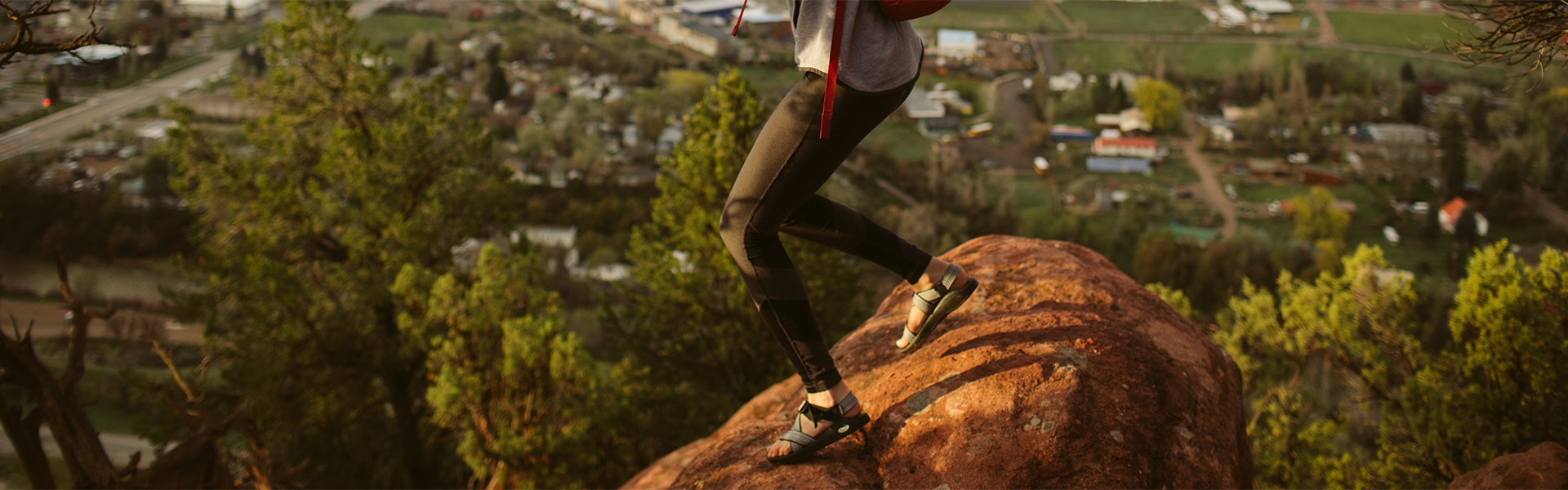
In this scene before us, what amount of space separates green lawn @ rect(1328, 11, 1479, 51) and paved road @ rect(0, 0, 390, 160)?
73.3 metres

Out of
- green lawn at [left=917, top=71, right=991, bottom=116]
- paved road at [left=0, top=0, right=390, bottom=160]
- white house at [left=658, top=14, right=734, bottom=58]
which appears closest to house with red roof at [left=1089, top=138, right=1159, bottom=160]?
green lawn at [left=917, top=71, right=991, bottom=116]

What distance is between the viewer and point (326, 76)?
1318cm

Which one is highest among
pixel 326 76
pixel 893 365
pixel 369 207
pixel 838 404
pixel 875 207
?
pixel 838 404

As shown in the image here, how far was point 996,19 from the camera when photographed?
75812mm

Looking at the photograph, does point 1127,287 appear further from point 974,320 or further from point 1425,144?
point 1425,144

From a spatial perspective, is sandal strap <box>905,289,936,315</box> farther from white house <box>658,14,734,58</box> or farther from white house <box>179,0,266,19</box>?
white house <box>179,0,266,19</box>

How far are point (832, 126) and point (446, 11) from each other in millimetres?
79556

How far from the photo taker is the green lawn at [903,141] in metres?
51.5

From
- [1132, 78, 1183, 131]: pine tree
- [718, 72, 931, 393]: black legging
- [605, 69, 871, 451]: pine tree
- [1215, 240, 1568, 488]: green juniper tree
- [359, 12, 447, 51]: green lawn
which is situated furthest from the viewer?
[359, 12, 447, 51]: green lawn

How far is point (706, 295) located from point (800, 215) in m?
9.67

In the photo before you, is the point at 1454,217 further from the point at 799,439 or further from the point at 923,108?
the point at 799,439

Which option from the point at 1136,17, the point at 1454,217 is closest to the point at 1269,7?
the point at 1136,17

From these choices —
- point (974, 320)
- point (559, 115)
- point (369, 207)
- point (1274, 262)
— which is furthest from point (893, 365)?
point (559, 115)

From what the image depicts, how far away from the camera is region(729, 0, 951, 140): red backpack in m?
2.81
